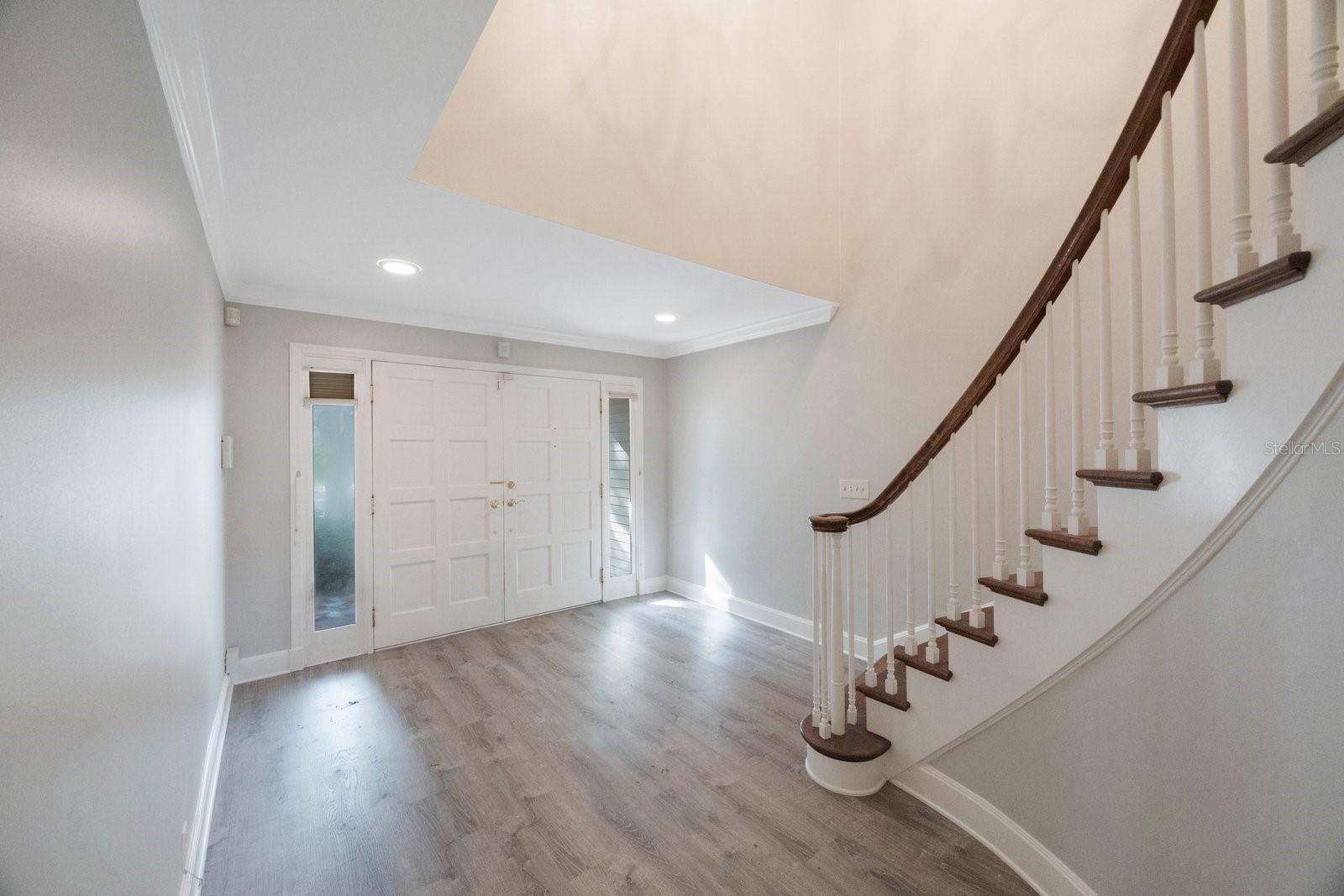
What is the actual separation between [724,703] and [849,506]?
4.89ft

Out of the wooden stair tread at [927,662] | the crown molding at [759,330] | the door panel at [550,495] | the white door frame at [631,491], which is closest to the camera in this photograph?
the wooden stair tread at [927,662]

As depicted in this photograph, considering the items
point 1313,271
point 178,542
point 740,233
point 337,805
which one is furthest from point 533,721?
point 1313,271

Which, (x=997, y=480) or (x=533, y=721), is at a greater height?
(x=997, y=480)

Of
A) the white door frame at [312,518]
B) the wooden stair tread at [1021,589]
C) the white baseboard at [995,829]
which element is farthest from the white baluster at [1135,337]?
the white door frame at [312,518]

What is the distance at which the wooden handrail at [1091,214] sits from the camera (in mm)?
1295

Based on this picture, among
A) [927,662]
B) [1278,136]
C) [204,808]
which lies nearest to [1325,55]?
[1278,136]

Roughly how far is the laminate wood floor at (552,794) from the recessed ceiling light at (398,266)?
7.78 ft

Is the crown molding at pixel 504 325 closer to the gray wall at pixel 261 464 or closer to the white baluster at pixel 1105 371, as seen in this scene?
the gray wall at pixel 261 464

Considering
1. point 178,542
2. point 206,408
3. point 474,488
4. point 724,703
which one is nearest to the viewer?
point 178,542

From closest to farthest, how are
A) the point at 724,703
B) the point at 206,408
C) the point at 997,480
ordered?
the point at 997,480 < the point at 206,408 < the point at 724,703

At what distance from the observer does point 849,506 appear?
349 cm

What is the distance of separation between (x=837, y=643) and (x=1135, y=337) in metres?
1.47

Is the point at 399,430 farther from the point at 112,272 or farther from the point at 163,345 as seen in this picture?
the point at 112,272

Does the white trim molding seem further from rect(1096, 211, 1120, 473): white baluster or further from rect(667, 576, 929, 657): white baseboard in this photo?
rect(1096, 211, 1120, 473): white baluster
